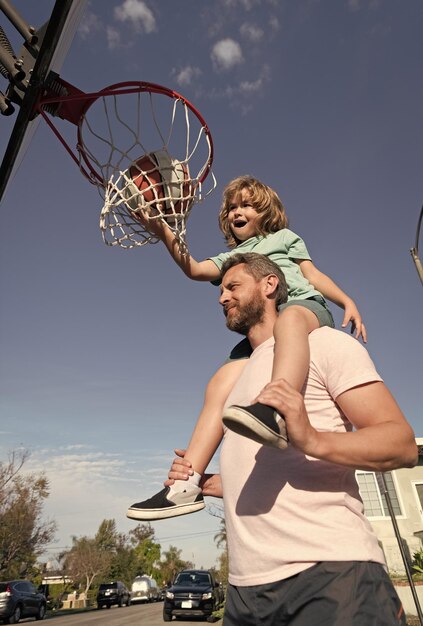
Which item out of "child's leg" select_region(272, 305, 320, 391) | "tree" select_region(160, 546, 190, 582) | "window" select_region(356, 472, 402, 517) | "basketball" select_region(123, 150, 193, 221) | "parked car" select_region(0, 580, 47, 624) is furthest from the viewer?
"tree" select_region(160, 546, 190, 582)

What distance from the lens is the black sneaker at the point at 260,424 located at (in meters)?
1.56

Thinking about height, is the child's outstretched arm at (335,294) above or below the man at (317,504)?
above

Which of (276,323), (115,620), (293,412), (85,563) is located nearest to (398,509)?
(115,620)

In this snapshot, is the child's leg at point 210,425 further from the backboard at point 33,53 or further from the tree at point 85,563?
the tree at point 85,563

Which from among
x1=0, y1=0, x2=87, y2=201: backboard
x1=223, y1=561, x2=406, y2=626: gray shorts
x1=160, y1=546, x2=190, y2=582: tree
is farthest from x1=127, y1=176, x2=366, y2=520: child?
x1=160, y1=546, x2=190, y2=582: tree

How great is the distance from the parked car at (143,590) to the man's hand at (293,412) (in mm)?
46392

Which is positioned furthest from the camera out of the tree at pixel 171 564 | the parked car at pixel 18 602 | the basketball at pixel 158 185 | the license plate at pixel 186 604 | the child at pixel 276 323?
the tree at pixel 171 564

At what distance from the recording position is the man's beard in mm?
2457

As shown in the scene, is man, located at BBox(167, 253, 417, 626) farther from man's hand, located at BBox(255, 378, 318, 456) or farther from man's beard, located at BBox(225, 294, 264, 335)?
man's beard, located at BBox(225, 294, 264, 335)

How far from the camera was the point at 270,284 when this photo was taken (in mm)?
2584

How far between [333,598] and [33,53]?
161 inches

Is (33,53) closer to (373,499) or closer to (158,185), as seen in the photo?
(158,185)

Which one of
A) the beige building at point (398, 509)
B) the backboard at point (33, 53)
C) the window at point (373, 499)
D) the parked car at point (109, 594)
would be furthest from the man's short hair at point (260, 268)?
the parked car at point (109, 594)

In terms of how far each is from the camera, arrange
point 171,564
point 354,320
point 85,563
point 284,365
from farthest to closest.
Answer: point 171,564, point 85,563, point 354,320, point 284,365
